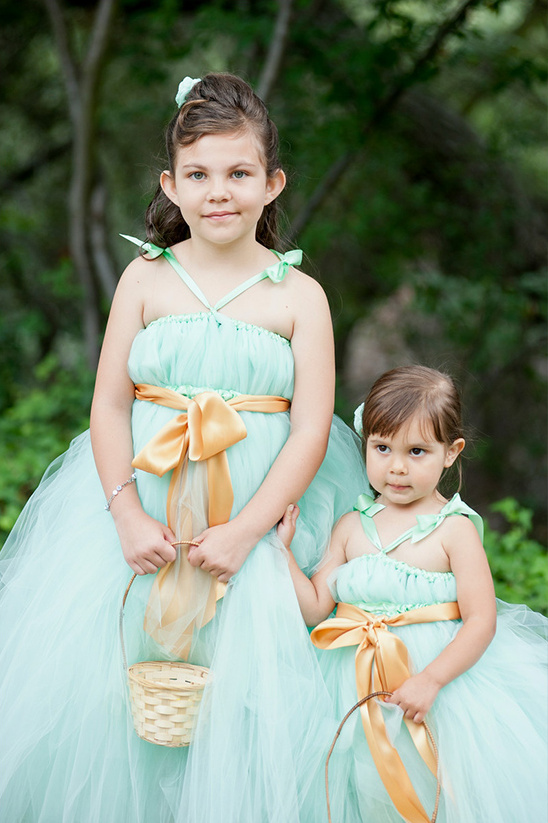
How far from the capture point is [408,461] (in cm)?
214

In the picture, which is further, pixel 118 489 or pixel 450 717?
pixel 118 489

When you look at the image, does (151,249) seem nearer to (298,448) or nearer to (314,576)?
(298,448)

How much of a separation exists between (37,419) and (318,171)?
7.58ft

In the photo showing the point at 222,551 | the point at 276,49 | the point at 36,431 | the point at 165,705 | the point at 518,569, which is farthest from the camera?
the point at 36,431

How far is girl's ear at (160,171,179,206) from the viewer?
7.42ft

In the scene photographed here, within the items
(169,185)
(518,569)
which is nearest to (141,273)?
(169,185)

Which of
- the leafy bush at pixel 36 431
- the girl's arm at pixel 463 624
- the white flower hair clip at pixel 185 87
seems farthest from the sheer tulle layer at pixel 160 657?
the leafy bush at pixel 36 431

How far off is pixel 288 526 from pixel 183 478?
290 mm

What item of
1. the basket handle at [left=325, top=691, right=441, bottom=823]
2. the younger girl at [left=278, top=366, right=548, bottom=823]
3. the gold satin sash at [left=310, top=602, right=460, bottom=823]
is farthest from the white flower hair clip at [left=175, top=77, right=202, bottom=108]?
the basket handle at [left=325, top=691, right=441, bottom=823]

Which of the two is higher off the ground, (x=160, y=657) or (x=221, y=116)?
(x=221, y=116)

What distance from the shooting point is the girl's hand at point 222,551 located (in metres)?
2.03

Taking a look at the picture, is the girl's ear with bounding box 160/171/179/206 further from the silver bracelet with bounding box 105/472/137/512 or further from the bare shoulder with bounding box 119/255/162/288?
the silver bracelet with bounding box 105/472/137/512

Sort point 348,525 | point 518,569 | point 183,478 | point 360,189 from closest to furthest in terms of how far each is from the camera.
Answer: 1. point 183,478
2. point 348,525
3. point 518,569
4. point 360,189

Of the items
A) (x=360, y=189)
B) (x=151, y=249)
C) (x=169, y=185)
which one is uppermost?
(x=360, y=189)
